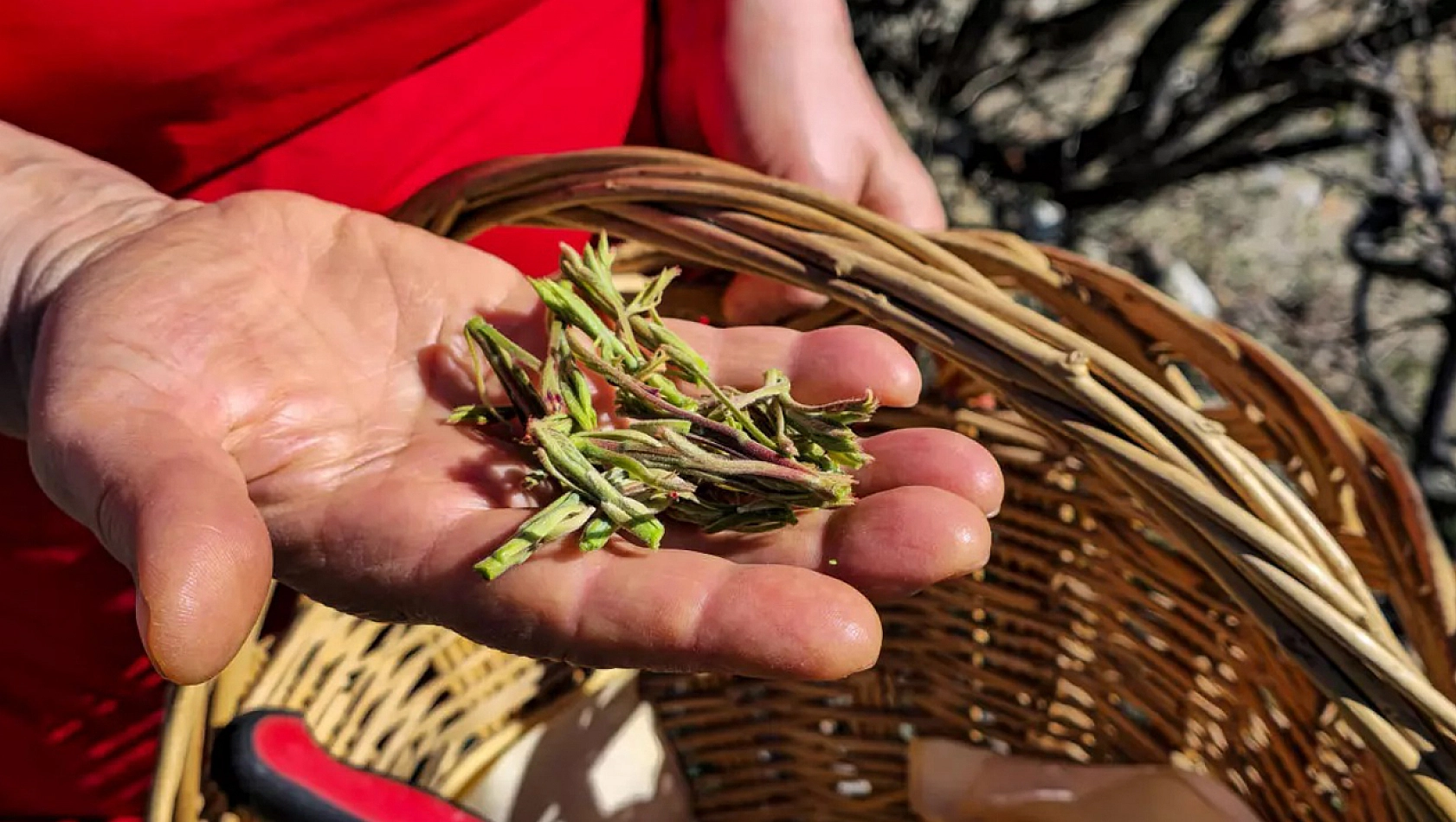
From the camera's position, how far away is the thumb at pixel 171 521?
677mm

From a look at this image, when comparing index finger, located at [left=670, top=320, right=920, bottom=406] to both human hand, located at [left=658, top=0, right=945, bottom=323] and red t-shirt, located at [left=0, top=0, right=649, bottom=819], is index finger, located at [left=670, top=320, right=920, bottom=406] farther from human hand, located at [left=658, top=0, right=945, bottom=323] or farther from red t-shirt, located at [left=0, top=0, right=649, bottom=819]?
red t-shirt, located at [left=0, top=0, right=649, bottom=819]

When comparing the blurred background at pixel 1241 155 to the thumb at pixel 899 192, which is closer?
the thumb at pixel 899 192

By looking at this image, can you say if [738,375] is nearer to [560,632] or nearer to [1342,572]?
[560,632]

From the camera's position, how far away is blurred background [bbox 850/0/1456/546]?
201cm

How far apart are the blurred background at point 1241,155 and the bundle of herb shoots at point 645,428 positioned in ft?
4.27

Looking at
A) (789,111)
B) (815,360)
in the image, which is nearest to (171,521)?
(815,360)

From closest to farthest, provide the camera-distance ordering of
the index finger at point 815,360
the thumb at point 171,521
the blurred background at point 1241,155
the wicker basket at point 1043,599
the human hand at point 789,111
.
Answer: the thumb at point 171,521, the wicker basket at point 1043,599, the index finger at point 815,360, the human hand at point 789,111, the blurred background at point 1241,155

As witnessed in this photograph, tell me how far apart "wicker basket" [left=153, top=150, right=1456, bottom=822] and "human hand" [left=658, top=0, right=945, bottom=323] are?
0.16 metres

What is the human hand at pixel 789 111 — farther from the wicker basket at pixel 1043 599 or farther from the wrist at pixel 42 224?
the wrist at pixel 42 224

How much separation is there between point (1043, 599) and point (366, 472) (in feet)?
2.53

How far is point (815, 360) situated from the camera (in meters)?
1.03

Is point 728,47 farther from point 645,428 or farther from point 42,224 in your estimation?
point 42,224

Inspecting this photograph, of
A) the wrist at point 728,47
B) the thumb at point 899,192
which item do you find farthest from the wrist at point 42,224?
the thumb at point 899,192

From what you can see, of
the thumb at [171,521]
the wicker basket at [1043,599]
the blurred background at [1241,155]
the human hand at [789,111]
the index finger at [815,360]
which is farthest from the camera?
the blurred background at [1241,155]
